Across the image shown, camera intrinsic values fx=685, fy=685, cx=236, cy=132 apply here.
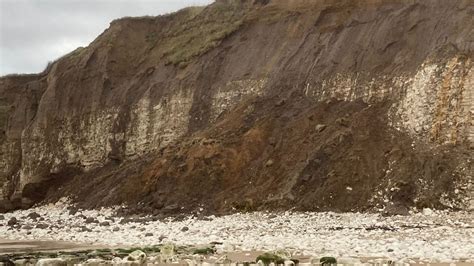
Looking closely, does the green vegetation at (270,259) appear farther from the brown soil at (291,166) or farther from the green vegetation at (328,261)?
the brown soil at (291,166)

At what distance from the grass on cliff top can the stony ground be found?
15237 millimetres

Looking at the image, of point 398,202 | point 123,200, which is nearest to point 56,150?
point 123,200

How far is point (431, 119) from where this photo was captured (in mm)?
27141

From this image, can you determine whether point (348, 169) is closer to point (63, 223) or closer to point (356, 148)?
point (356, 148)

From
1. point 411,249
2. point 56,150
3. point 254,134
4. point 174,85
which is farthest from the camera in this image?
point 56,150

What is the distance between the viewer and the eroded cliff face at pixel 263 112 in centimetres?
2667

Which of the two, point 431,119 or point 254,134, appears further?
point 254,134

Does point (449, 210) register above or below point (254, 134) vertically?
below

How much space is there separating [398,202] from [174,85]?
65.6 feet

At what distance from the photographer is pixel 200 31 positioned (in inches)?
1766

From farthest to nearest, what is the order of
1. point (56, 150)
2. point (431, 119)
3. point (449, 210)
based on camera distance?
point (56, 150), point (431, 119), point (449, 210)

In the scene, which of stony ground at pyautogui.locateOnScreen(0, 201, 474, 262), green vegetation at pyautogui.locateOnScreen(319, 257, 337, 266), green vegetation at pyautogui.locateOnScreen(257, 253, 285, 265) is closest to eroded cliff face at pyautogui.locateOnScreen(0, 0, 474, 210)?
stony ground at pyautogui.locateOnScreen(0, 201, 474, 262)

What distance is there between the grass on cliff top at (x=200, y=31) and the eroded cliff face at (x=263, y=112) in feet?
0.39

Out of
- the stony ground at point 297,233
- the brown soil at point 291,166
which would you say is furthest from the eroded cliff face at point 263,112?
the stony ground at point 297,233
